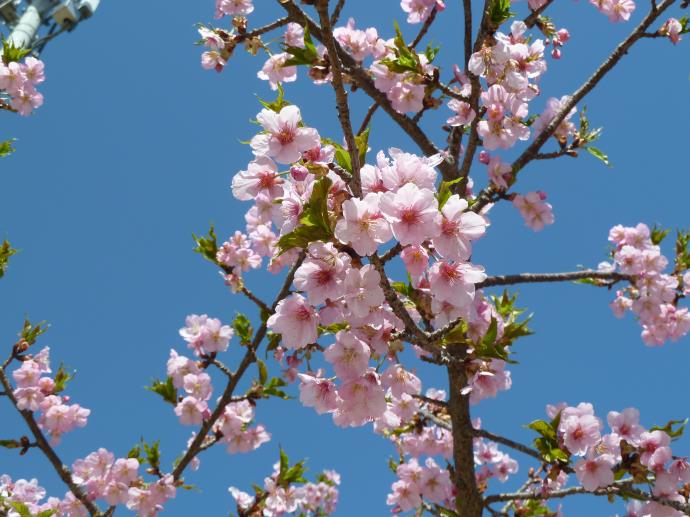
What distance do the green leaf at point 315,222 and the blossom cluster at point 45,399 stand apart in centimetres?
390

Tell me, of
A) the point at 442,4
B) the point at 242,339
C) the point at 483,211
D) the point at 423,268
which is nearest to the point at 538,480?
the point at 483,211

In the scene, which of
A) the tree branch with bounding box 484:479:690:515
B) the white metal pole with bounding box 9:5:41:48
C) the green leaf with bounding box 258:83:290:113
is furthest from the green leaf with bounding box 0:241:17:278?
the white metal pole with bounding box 9:5:41:48

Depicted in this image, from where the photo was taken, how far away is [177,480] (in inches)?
191

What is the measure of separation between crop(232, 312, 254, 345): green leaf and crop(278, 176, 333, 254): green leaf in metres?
3.11

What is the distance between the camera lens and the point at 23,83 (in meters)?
5.09

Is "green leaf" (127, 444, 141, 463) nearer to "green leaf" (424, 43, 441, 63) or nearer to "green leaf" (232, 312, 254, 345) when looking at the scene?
"green leaf" (232, 312, 254, 345)

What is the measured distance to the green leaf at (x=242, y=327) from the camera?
5.00 meters

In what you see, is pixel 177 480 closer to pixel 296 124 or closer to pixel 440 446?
pixel 440 446

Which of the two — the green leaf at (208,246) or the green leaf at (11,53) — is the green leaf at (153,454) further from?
the green leaf at (11,53)

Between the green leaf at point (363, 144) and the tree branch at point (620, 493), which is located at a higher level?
the green leaf at point (363, 144)

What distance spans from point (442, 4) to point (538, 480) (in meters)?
4.33

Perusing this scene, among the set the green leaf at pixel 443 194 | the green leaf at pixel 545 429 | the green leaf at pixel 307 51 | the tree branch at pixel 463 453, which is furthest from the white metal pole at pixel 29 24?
the green leaf at pixel 545 429

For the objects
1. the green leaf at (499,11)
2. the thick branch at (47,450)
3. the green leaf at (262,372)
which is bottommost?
the thick branch at (47,450)

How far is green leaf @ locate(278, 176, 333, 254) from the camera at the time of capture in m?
1.98
